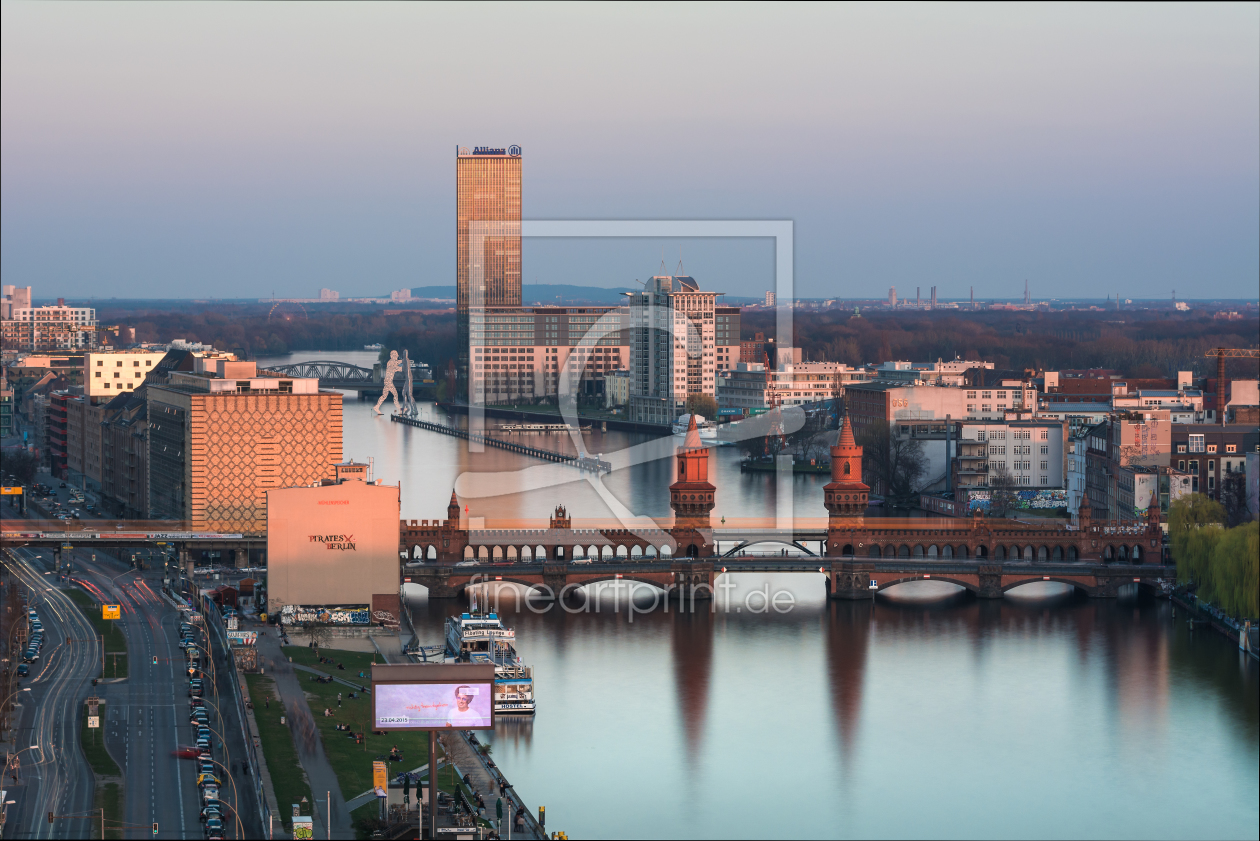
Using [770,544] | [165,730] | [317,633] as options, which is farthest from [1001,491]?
[165,730]

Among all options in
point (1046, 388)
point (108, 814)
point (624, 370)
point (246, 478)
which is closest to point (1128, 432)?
point (246, 478)

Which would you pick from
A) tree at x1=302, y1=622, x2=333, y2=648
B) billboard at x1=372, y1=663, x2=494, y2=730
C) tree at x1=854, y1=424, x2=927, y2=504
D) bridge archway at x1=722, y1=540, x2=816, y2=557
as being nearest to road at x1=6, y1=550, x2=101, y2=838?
billboard at x1=372, y1=663, x2=494, y2=730

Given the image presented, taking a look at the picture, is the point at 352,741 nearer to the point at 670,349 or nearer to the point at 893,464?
the point at 893,464

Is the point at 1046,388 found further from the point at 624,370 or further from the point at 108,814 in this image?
the point at 108,814

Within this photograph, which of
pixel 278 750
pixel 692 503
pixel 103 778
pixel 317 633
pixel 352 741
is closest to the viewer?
pixel 103 778

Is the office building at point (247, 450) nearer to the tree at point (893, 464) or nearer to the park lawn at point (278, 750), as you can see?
the park lawn at point (278, 750)

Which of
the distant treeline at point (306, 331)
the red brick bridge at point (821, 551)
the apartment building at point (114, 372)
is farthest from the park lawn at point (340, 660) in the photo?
the distant treeline at point (306, 331)

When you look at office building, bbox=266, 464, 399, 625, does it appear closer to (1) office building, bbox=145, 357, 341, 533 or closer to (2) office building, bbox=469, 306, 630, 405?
(1) office building, bbox=145, 357, 341, 533
